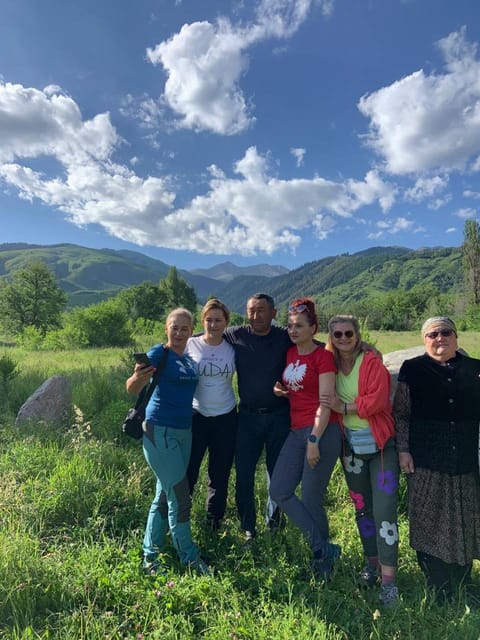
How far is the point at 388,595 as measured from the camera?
9.40 ft

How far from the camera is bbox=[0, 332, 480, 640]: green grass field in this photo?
2508mm

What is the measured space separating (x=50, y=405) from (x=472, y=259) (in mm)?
67060

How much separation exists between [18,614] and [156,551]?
1056 mm

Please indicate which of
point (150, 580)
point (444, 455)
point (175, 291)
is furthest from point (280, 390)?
point (175, 291)

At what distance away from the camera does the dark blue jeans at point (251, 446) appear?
11.6ft

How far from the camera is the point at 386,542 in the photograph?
9.72 feet

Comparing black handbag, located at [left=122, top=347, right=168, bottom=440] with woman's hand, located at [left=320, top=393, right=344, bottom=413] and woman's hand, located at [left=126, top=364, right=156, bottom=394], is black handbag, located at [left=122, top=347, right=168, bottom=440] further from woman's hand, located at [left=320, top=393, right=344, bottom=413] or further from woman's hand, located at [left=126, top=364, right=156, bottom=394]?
woman's hand, located at [left=320, top=393, right=344, bottom=413]

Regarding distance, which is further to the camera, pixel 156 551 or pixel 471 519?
pixel 156 551

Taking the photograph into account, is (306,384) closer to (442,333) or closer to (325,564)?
(442,333)

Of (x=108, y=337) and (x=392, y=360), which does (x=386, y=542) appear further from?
(x=108, y=337)

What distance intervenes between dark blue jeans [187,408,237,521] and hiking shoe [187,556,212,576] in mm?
669

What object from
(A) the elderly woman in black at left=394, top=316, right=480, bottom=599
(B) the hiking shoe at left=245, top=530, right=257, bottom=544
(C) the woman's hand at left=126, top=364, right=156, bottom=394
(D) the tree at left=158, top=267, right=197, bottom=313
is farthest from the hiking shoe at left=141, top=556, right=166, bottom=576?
(D) the tree at left=158, top=267, right=197, bottom=313

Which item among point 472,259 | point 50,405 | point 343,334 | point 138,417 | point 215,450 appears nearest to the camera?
point 343,334

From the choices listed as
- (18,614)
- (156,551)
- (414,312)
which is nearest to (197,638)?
(156,551)
